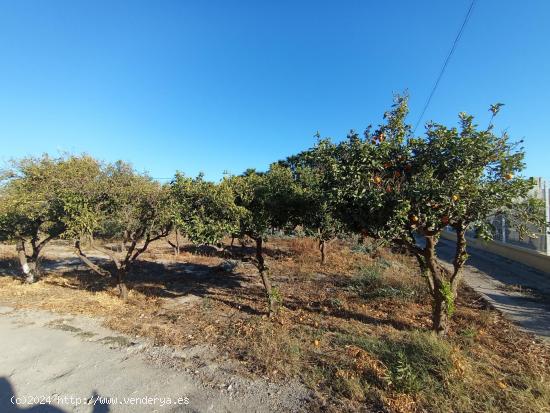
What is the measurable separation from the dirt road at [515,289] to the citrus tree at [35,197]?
1094cm

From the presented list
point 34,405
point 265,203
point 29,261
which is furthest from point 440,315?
point 29,261

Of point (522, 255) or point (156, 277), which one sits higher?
point (522, 255)

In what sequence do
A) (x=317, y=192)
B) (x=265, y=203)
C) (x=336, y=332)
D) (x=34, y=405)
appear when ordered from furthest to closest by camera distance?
(x=265, y=203), (x=317, y=192), (x=336, y=332), (x=34, y=405)

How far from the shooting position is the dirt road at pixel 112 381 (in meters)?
4.21

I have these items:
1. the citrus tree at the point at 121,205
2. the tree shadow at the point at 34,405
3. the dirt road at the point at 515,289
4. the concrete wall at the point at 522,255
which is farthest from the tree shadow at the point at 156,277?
the concrete wall at the point at 522,255

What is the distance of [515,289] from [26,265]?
16.0 meters

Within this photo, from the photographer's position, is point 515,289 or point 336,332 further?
point 515,289

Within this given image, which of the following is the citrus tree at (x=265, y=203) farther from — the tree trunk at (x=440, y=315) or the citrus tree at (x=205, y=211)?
the tree trunk at (x=440, y=315)

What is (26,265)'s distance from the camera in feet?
38.3

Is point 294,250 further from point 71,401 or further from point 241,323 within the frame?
point 71,401

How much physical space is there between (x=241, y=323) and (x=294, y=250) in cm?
1176

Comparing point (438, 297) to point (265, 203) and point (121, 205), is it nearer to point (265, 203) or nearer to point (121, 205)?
point (265, 203)

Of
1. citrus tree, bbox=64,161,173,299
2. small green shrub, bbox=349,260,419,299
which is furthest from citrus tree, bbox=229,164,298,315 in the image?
small green shrub, bbox=349,260,419,299

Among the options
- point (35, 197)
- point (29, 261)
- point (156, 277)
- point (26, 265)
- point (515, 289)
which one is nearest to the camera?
point (35, 197)
